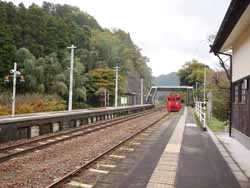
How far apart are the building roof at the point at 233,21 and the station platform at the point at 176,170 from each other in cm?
376

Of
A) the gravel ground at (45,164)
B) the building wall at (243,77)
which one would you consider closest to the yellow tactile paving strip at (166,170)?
the gravel ground at (45,164)

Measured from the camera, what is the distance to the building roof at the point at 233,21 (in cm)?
699

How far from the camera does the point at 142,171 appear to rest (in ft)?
22.2

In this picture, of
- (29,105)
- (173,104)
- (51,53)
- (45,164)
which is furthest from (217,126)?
(51,53)

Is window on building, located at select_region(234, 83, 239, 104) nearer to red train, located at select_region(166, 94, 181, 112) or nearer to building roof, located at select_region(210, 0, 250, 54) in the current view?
building roof, located at select_region(210, 0, 250, 54)

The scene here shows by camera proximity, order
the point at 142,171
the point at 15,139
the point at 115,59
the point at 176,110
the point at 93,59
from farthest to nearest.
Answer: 1. the point at 115,59
2. the point at 93,59
3. the point at 176,110
4. the point at 15,139
5. the point at 142,171

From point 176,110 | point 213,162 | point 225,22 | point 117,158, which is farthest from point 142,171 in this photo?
point 176,110

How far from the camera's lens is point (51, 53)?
51406 millimetres

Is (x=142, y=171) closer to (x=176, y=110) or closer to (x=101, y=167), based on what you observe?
(x=101, y=167)

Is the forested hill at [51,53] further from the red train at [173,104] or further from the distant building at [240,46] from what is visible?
the distant building at [240,46]

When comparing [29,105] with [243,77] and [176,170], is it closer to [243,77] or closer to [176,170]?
[243,77]

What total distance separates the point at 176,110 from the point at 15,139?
33.4m

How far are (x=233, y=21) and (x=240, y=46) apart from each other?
2.52m

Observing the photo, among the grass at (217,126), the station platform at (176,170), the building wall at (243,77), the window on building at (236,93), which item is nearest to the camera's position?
the station platform at (176,170)
